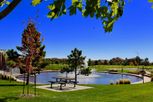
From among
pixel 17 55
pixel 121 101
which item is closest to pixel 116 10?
pixel 121 101

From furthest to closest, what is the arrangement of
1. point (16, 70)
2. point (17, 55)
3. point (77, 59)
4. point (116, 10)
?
point (16, 70)
point (77, 59)
point (17, 55)
point (116, 10)

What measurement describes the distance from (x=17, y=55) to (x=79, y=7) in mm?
42187

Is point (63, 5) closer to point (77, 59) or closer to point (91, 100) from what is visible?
point (91, 100)

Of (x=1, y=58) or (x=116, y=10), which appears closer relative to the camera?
(x=116, y=10)

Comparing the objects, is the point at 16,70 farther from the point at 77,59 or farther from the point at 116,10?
the point at 116,10

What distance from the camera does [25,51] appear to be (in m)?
31.2

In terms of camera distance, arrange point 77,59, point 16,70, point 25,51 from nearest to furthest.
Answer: point 25,51, point 77,59, point 16,70

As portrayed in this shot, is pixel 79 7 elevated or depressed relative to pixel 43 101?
elevated

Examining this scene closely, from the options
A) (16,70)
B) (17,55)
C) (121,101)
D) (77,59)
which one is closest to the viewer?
(121,101)

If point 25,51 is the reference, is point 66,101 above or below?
below

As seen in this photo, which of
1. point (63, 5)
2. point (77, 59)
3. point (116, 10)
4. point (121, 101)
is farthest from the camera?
point (77, 59)

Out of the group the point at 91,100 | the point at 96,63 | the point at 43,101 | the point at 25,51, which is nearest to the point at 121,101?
the point at 91,100

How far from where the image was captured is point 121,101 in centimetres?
2447

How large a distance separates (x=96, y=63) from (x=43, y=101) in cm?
11208
